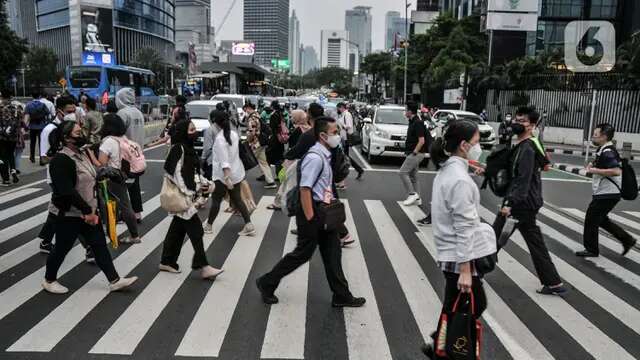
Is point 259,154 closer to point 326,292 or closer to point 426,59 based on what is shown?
point 326,292

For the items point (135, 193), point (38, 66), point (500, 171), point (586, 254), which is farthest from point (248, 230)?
point (38, 66)

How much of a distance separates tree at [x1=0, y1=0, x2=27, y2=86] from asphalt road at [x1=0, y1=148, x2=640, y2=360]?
3882 centimetres

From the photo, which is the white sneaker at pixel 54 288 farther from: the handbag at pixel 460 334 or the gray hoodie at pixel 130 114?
the handbag at pixel 460 334

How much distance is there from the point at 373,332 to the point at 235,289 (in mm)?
1628

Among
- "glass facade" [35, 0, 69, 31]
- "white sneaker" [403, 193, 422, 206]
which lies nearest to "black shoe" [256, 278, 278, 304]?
"white sneaker" [403, 193, 422, 206]

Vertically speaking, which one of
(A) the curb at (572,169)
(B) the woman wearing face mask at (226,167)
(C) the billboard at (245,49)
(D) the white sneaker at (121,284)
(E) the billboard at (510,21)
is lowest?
(A) the curb at (572,169)

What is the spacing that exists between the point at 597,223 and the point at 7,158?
10.6 m

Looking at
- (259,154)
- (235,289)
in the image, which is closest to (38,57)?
(259,154)

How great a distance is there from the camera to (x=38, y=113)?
1229 centimetres

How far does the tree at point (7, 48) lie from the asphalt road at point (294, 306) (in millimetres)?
38821

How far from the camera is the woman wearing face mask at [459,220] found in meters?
3.43

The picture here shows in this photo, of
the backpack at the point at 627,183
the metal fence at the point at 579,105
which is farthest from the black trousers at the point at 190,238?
the metal fence at the point at 579,105

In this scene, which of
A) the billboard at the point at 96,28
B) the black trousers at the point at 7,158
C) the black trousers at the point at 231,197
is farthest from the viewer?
the billboard at the point at 96,28

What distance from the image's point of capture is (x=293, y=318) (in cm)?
481
